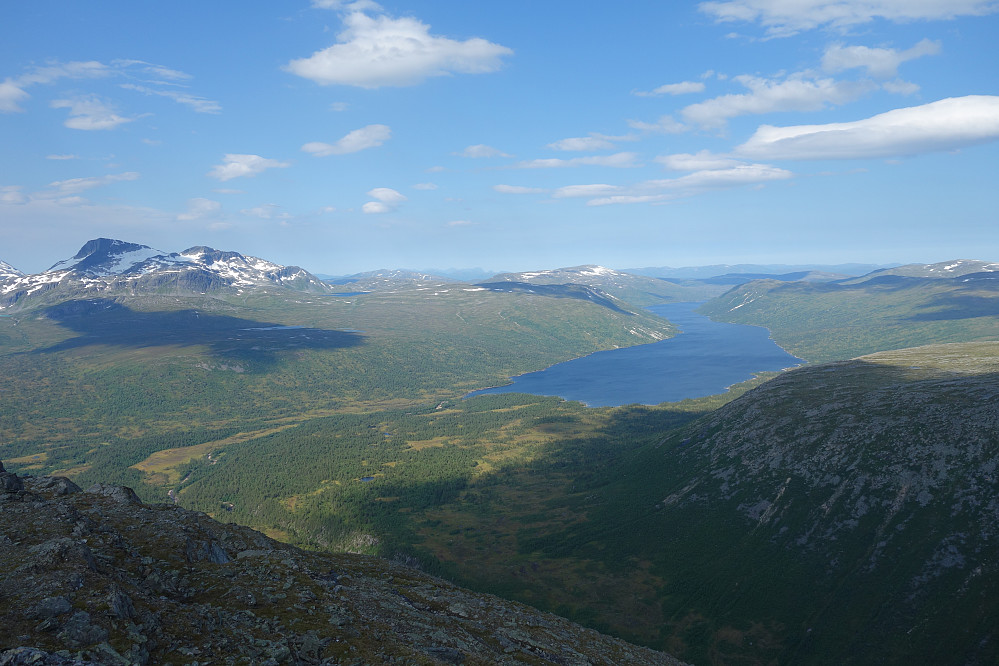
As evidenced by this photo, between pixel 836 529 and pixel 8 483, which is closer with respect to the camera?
pixel 8 483

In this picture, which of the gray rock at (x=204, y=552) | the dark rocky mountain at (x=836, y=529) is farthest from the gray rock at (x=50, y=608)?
the dark rocky mountain at (x=836, y=529)

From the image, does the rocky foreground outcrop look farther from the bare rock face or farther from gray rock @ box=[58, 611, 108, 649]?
the bare rock face

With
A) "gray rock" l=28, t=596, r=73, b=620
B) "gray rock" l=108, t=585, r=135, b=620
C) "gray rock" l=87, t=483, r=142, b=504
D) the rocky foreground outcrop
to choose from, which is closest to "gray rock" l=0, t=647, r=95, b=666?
the rocky foreground outcrop

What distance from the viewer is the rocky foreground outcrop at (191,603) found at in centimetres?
3322

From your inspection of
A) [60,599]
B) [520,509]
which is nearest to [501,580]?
[520,509]

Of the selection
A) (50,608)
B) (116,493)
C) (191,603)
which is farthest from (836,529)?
(50,608)

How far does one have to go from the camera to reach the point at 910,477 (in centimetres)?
12144

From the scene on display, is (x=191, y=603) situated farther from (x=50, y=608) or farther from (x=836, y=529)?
(x=836, y=529)

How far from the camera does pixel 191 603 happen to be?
44.5 m

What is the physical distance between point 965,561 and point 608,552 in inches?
3175

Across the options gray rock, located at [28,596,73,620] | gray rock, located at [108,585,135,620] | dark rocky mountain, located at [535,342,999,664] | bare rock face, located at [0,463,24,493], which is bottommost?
dark rocky mountain, located at [535,342,999,664]

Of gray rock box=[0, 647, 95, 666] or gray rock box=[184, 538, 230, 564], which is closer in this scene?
gray rock box=[0, 647, 95, 666]

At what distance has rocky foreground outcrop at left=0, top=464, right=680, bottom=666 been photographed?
33219 mm

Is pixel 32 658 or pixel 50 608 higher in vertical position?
pixel 32 658
